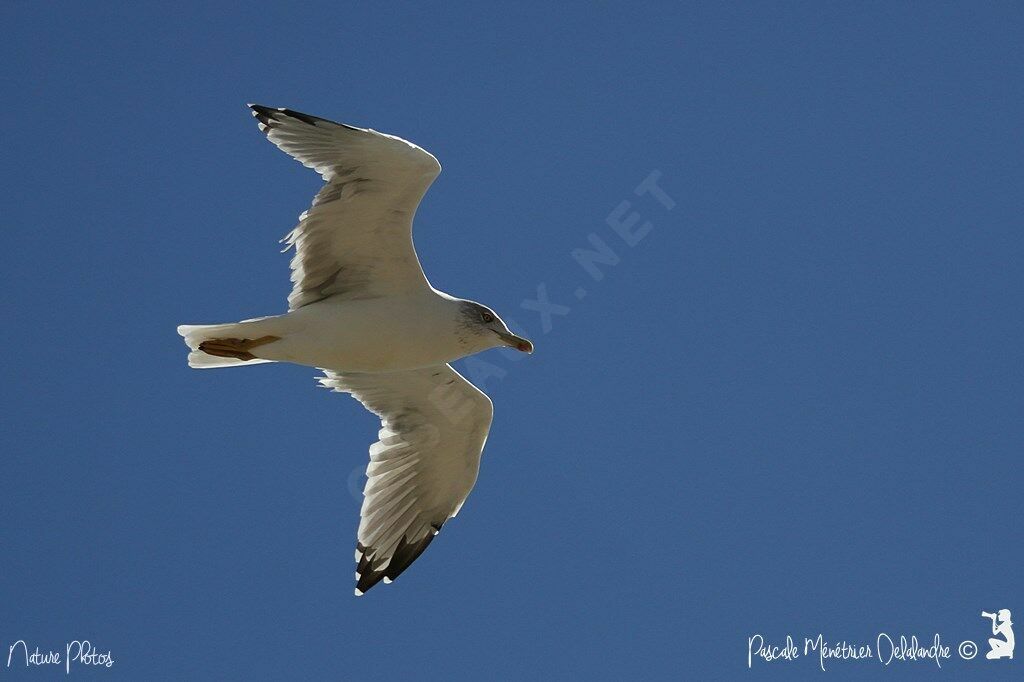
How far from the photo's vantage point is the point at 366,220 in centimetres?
959

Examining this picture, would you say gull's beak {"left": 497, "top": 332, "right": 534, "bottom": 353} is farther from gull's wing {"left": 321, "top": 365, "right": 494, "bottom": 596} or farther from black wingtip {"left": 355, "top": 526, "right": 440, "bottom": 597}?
black wingtip {"left": 355, "top": 526, "right": 440, "bottom": 597}

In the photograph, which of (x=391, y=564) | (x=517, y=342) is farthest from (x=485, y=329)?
(x=391, y=564)

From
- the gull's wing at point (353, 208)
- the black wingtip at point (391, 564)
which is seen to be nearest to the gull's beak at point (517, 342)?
the gull's wing at point (353, 208)

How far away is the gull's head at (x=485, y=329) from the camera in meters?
9.71

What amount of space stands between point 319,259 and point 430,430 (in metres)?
1.64

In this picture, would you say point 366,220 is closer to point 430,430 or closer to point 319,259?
point 319,259

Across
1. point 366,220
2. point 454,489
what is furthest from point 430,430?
point 366,220

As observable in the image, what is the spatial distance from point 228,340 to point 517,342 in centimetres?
183

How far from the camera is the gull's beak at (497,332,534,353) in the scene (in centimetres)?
978

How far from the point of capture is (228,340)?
965 cm

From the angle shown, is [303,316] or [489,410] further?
[489,410]

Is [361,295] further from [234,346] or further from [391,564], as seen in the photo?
[391,564]

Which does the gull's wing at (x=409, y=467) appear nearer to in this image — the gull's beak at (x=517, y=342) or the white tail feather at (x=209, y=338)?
the gull's beak at (x=517, y=342)

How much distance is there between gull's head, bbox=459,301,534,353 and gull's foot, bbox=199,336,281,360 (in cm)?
119
